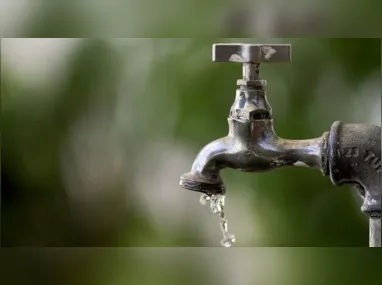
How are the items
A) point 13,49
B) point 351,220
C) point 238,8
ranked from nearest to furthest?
point 238,8, point 13,49, point 351,220

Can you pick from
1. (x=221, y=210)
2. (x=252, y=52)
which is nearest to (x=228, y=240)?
(x=221, y=210)

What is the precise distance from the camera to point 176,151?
45.5 inches

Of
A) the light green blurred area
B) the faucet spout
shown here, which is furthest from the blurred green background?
→ the faucet spout

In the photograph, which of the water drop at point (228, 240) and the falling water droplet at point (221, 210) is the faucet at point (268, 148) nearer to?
the falling water droplet at point (221, 210)

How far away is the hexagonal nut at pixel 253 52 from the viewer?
0.77 metres

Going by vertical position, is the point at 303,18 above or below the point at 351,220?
above

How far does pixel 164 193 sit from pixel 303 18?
51 cm

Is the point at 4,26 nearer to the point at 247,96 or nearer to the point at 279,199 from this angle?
the point at 247,96

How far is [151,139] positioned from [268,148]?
405mm

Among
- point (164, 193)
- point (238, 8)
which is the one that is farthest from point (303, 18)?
point (164, 193)

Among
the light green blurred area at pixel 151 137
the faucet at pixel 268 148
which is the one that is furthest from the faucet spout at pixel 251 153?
the light green blurred area at pixel 151 137

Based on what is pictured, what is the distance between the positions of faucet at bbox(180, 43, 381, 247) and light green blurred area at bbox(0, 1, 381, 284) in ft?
0.37

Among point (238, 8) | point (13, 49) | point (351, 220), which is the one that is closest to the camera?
point (238, 8)

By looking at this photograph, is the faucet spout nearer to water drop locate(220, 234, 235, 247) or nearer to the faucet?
the faucet
